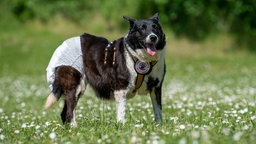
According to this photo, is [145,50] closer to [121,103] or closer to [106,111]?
[121,103]

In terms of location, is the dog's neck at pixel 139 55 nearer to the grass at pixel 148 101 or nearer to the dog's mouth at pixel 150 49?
the dog's mouth at pixel 150 49

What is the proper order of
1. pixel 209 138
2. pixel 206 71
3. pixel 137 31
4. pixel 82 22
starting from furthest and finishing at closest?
pixel 82 22, pixel 206 71, pixel 137 31, pixel 209 138

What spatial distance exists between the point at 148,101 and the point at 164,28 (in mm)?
17970

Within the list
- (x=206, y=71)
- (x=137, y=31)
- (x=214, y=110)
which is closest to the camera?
(x=137, y=31)

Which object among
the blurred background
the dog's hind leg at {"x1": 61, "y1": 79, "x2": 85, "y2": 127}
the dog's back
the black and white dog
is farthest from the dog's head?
the blurred background

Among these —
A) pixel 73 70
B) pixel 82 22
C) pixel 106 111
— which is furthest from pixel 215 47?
pixel 73 70

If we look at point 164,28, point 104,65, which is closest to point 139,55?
point 104,65

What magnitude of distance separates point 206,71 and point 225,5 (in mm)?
6709

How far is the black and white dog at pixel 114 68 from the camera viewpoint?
7401 millimetres

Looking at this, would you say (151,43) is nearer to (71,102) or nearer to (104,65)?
(104,65)

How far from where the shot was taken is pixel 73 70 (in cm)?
796

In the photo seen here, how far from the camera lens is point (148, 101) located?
1184 cm

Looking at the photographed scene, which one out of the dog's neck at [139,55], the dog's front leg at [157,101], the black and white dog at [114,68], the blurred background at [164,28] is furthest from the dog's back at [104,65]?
the blurred background at [164,28]

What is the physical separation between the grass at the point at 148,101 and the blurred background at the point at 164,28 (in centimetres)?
8
